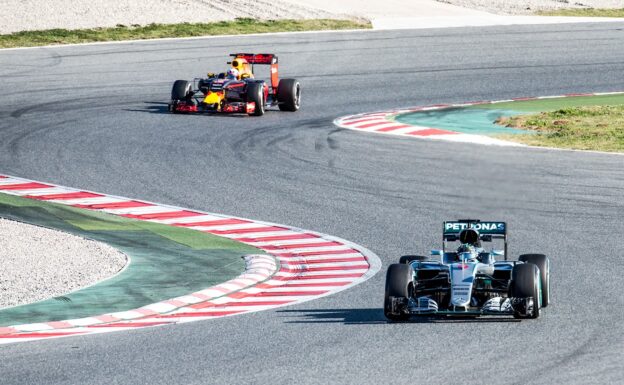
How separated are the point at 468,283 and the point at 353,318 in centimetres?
137

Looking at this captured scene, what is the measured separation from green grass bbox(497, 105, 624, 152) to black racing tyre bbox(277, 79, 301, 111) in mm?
5516

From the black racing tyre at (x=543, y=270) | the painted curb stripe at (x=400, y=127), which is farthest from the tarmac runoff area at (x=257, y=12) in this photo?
the black racing tyre at (x=543, y=270)

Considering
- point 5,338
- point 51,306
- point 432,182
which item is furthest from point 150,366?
point 432,182

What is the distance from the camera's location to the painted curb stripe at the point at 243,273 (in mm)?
15664

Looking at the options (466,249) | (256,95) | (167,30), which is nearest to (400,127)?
(256,95)

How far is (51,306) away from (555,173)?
1290cm

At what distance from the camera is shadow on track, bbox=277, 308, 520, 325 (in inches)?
600

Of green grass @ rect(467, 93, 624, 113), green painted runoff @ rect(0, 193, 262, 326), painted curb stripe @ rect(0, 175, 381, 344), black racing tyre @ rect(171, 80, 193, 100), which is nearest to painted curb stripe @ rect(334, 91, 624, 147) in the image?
green grass @ rect(467, 93, 624, 113)

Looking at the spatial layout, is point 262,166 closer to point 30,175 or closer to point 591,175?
point 30,175

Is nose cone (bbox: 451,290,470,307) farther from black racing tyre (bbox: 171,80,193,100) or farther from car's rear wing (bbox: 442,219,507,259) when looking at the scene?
black racing tyre (bbox: 171,80,193,100)

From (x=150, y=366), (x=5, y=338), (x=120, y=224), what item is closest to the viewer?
(x=150, y=366)

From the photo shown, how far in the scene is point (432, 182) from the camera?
25.7 meters

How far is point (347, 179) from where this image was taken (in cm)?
2636

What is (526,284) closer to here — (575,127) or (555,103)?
(575,127)
